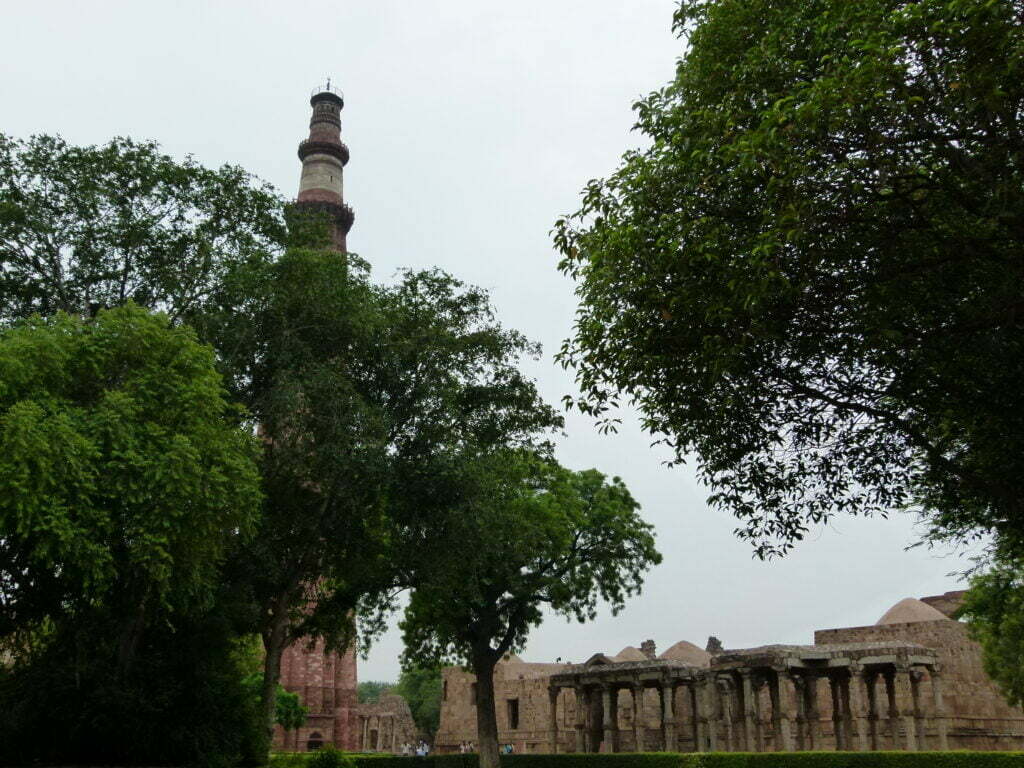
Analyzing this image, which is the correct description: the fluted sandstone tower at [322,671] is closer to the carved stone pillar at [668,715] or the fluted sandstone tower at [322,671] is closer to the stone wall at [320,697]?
the stone wall at [320,697]

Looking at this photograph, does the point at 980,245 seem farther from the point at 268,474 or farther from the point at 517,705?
the point at 517,705

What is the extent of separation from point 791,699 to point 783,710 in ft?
8.22

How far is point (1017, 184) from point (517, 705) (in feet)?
122

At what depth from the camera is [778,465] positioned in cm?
1162

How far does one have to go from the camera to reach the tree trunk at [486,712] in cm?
2785

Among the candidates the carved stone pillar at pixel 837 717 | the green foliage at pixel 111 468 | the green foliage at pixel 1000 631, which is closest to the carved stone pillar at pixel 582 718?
the carved stone pillar at pixel 837 717

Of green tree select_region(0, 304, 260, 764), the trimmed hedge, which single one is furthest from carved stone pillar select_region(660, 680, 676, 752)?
green tree select_region(0, 304, 260, 764)

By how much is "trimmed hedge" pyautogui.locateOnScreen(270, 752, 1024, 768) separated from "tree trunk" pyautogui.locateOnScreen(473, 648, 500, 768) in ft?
4.34

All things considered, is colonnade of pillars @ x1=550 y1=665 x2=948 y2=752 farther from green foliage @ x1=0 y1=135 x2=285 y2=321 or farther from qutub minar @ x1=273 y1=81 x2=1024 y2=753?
green foliage @ x1=0 y1=135 x2=285 y2=321

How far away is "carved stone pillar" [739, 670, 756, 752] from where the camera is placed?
85.9 feet

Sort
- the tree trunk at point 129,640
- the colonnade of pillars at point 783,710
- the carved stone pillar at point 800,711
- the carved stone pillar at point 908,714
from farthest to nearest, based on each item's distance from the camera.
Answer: the carved stone pillar at point 800,711, the colonnade of pillars at point 783,710, the carved stone pillar at point 908,714, the tree trunk at point 129,640

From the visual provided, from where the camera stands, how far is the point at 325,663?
123 ft

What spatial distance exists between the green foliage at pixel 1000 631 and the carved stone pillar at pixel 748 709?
22.5 ft

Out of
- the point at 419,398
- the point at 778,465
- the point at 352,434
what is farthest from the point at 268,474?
the point at 778,465
